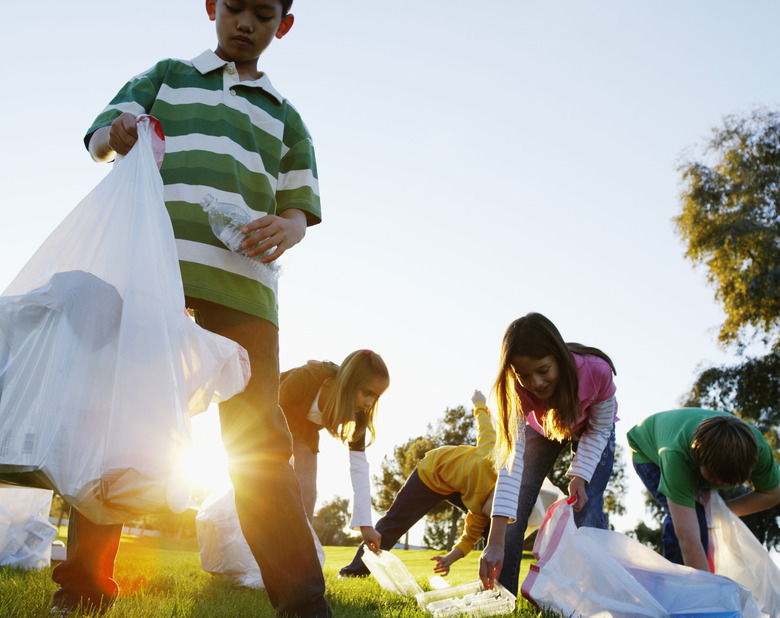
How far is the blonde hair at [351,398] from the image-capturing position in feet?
12.3

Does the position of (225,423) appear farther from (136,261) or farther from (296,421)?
(296,421)

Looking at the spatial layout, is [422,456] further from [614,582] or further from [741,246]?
[614,582]

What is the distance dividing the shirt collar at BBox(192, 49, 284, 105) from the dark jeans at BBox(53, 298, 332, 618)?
0.82 metres

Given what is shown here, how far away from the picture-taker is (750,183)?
50.1 feet

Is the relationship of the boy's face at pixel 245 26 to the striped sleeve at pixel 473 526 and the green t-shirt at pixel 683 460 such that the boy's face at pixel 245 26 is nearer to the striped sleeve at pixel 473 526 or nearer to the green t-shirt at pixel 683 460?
the green t-shirt at pixel 683 460

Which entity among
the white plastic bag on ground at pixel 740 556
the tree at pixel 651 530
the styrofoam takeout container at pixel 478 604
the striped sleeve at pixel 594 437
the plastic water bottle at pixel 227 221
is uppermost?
the plastic water bottle at pixel 227 221

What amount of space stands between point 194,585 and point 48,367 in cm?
229

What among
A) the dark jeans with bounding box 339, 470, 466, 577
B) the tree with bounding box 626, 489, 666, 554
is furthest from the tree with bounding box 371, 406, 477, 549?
the dark jeans with bounding box 339, 470, 466, 577

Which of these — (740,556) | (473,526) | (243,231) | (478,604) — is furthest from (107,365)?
(473,526)

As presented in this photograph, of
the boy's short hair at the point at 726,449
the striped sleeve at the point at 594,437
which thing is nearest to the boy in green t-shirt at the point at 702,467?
the boy's short hair at the point at 726,449

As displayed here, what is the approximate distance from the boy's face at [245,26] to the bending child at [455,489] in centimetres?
289

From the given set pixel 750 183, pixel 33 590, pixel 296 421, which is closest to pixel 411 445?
pixel 750 183

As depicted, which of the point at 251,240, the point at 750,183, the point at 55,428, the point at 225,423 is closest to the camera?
the point at 55,428

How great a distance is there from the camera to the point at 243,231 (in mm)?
2006
